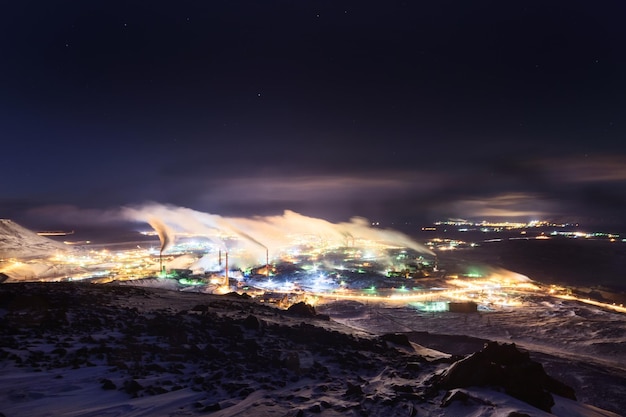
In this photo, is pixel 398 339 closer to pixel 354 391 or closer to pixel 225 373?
pixel 354 391

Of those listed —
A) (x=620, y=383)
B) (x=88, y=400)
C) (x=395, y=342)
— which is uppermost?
(x=88, y=400)

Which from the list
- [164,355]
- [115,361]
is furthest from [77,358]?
[164,355]

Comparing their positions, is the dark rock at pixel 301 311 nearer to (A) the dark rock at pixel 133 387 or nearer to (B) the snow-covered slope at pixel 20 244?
(A) the dark rock at pixel 133 387

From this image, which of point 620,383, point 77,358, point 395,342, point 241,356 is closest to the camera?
point 77,358

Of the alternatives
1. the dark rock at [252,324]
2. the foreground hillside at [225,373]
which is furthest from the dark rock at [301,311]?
the foreground hillside at [225,373]

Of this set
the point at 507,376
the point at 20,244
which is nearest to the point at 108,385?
the point at 507,376

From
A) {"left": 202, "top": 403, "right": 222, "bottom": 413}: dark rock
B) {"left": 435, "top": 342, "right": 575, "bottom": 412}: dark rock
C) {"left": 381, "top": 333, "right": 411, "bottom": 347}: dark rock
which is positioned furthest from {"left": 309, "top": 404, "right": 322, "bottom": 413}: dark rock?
{"left": 381, "top": 333, "right": 411, "bottom": 347}: dark rock

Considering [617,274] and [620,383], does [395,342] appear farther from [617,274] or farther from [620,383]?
[617,274]

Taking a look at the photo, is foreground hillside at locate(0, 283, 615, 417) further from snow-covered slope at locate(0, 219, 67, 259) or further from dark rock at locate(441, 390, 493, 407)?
snow-covered slope at locate(0, 219, 67, 259)
